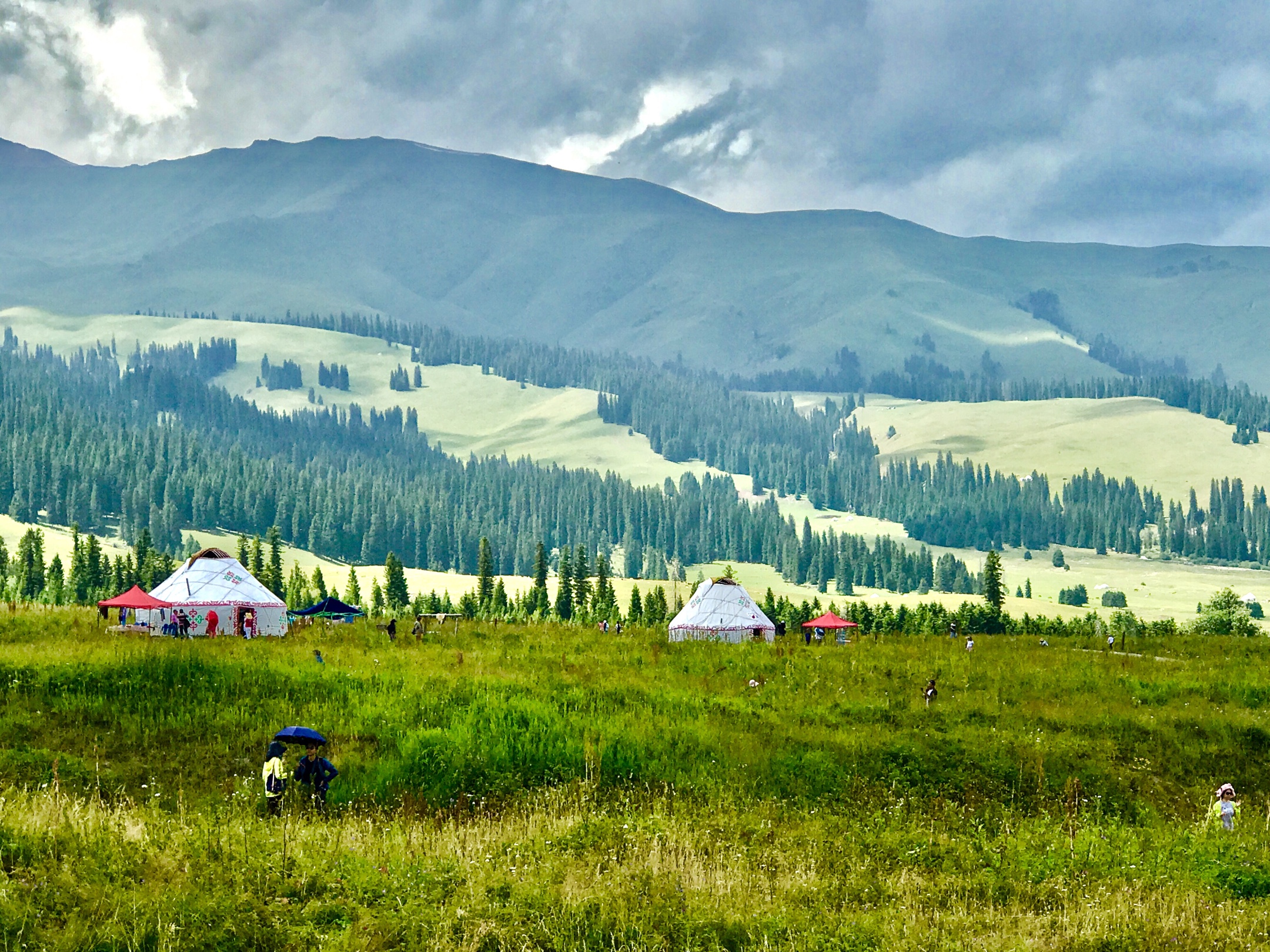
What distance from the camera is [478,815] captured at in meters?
19.8

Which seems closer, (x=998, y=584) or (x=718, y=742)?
(x=718, y=742)

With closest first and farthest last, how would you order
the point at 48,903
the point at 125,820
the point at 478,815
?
1. the point at 48,903
2. the point at 125,820
3. the point at 478,815

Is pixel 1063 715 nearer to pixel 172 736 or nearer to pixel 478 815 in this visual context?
pixel 478 815

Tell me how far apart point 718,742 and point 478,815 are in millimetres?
6708

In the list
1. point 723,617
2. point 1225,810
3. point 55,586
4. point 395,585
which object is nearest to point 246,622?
point 723,617

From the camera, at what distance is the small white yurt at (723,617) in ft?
209

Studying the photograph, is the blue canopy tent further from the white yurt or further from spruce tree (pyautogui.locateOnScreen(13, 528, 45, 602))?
spruce tree (pyautogui.locateOnScreen(13, 528, 45, 602))

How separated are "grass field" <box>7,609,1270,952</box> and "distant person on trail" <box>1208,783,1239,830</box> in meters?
0.27

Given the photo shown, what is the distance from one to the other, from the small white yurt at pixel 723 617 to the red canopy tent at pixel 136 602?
25.5 metres

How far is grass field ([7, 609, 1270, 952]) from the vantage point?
13.8m

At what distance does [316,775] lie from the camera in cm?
1877

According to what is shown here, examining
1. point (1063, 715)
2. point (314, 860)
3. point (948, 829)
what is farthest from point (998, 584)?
point (314, 860)

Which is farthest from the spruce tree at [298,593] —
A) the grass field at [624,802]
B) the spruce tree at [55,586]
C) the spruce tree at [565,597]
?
the grass field at [624,802]

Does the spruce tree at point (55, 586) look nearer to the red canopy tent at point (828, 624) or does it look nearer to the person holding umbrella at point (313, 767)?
the red canopy tent at point (828, 624)
